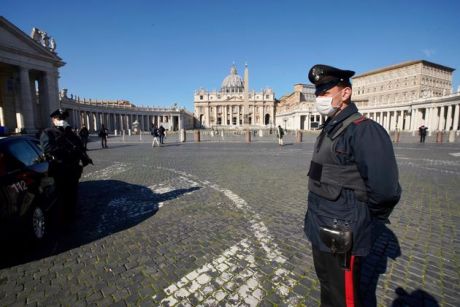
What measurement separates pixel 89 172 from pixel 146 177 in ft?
8.97

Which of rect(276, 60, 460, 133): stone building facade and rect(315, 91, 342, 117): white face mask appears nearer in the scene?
rect(315, 91, 342, 117): white face mask

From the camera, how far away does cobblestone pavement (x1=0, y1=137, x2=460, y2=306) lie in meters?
2.62

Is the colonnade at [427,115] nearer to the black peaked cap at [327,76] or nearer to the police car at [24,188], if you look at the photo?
the black peaked cap at [327,76]

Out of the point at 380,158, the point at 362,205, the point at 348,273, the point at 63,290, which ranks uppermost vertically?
the point at 380,158

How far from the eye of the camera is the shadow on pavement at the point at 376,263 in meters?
2.57

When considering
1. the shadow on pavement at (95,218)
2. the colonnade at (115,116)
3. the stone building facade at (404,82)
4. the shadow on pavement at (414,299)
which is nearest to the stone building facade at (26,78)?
the colonnade at (115,116)

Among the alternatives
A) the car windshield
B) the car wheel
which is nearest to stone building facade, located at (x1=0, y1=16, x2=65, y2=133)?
the car windshield

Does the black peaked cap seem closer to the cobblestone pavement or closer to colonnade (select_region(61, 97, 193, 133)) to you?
the cobblestone pavement

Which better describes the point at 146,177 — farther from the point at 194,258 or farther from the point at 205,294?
the point at 205,294

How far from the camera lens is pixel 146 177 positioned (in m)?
8.50

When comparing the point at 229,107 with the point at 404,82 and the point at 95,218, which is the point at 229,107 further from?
the point at 95,218

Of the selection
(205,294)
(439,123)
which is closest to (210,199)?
(205,294)

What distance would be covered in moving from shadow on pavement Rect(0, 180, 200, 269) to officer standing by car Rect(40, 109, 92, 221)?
479 mm

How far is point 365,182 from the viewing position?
1.63m
